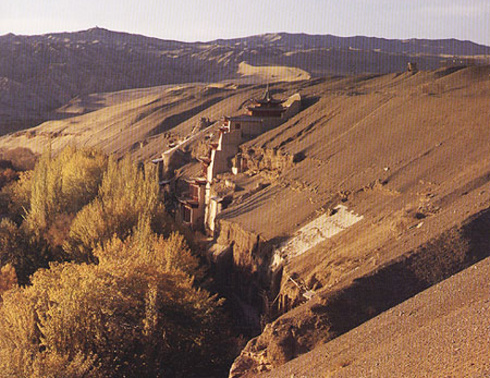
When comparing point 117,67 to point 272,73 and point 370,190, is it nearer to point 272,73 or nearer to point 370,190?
point 272,73

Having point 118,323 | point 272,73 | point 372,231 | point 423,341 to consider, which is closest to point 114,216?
point 118,323

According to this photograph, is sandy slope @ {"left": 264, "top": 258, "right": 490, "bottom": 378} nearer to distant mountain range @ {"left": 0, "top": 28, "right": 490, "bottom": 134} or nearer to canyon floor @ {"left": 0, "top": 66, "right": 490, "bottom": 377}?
canyon floor @ {"left": 0, "top": 66, "right": 490, "bottom": 377}

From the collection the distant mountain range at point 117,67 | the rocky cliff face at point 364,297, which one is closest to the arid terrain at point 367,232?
the rocky cliff face at point 364,297

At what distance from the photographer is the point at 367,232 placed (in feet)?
66.3

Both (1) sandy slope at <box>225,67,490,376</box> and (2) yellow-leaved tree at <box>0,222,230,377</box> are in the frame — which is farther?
(2) yellow-leaved tree at <box>0,222,230,377</box>

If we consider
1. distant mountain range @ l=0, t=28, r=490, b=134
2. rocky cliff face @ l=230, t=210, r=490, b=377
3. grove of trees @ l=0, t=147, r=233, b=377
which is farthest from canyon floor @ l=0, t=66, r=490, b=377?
distant mountain range @ l=0, t=28, r=490, b=134

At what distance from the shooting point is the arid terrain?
11727 mm

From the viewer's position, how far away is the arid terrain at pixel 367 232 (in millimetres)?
11727

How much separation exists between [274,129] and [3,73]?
309 ft

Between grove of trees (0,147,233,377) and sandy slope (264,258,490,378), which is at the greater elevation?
sandy slope (264,258,490,378)

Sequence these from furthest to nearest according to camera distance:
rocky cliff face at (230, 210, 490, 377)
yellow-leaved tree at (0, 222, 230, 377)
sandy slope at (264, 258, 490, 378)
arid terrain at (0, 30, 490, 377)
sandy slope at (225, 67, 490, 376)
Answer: yellow-leaved tree at (0, 222, 230, 377), sandy slope at (225, 67, 490, 376), rocky cliff face at (230, 210, 490, 377), arid terrain at (0, 30, 490, 377), sandy slope at (264, 258, 490, 378)

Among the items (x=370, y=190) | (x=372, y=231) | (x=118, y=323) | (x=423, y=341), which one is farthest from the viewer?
(x=370, y=190)

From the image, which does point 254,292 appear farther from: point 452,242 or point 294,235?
point 452,242

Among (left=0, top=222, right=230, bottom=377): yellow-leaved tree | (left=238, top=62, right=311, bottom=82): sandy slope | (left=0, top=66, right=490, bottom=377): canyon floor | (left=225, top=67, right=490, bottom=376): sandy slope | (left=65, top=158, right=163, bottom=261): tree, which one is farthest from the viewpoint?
(left=238, top=62, right=311, bottom=82): sandy slope
